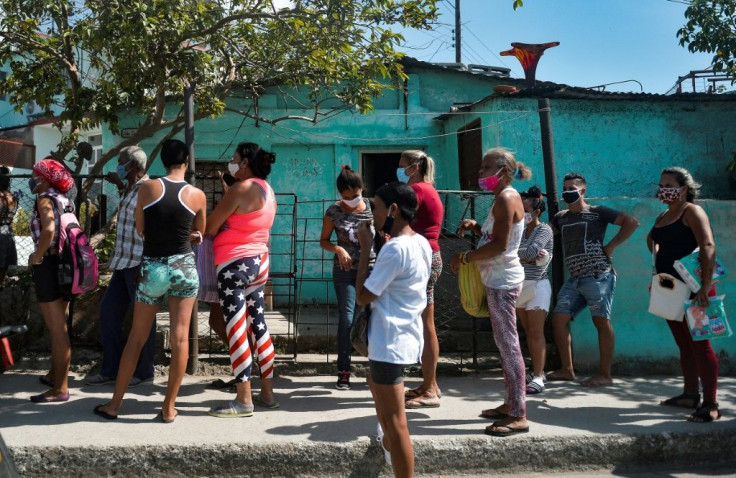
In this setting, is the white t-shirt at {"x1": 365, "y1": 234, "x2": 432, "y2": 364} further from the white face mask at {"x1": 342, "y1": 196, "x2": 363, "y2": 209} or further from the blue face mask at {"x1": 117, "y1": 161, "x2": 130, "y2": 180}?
the blue face mask at {"x1": 117, "y1": 161, "x2": 130, "y2": 180}

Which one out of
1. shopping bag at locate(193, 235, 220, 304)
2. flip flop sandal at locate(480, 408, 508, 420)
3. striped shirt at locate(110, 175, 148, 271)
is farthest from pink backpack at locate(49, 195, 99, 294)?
flip flop sandal at locate(480, 408, 508, 420)

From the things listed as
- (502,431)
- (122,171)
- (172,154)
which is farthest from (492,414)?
(122,171)

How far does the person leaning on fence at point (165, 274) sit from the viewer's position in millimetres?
4363

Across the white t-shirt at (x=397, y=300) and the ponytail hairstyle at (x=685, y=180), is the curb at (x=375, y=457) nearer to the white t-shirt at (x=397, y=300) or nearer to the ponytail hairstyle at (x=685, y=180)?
the white t-shirt at (x=397, y=300)

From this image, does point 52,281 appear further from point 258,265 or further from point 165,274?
point 258,265

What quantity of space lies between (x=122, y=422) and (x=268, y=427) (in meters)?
0.95

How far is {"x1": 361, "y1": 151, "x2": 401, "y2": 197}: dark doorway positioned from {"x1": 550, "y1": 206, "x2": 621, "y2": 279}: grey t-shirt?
6.24 m

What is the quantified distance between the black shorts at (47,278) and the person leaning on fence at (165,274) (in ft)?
2.65

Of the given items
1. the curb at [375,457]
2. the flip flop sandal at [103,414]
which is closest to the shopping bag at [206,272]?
the flip flop sandal at [103,414]

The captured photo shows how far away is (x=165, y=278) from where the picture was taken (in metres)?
4.37

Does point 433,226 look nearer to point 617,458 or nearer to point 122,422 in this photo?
point 617,458

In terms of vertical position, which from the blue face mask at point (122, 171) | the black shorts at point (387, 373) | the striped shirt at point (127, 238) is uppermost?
the blue face mask at point (122, 171)

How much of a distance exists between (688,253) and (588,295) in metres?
1.03

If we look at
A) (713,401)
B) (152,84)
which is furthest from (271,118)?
(713,401)
